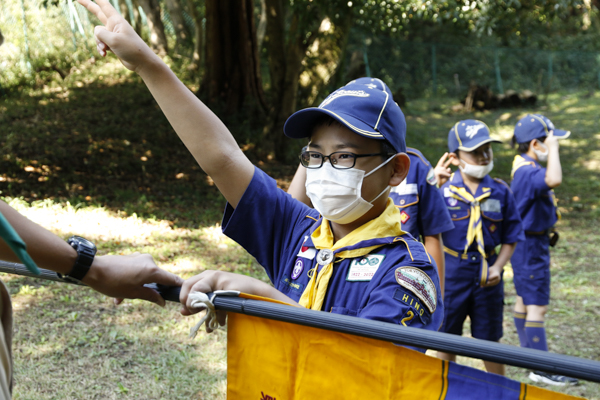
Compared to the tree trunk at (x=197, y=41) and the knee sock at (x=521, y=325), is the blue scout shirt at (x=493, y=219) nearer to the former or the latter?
the knee sock at (x=521, y=325)

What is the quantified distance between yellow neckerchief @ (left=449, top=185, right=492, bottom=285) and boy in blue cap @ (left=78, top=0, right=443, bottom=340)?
1995 mm

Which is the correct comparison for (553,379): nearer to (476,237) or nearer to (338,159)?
(476,237)

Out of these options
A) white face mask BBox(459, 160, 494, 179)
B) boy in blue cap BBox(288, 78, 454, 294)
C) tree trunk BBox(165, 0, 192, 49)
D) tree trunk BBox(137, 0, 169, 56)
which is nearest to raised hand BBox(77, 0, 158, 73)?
boy in blue cap BBox(288, 78, 454, 294)

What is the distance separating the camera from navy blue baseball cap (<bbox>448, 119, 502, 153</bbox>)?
372 cm

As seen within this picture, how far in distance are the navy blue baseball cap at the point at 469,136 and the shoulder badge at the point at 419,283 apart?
240 cm

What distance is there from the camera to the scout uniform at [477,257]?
3627 millimetres

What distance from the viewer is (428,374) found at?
129 centimetres

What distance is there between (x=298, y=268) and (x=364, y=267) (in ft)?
0.81

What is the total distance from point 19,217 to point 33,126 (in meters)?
9.40

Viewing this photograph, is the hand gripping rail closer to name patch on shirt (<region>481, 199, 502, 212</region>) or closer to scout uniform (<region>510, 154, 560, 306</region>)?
name patch on shirt (<region>481, 199, 502, 212</region>)

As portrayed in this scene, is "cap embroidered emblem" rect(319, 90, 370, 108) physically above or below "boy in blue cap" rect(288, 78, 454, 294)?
above

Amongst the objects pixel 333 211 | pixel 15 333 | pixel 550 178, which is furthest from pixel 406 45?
pixel 333 211

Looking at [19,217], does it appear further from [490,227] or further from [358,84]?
[490,227]

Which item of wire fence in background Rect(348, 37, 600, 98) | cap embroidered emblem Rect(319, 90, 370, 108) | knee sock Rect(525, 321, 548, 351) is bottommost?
knee sock Rect(525, 321, 548, 351)
